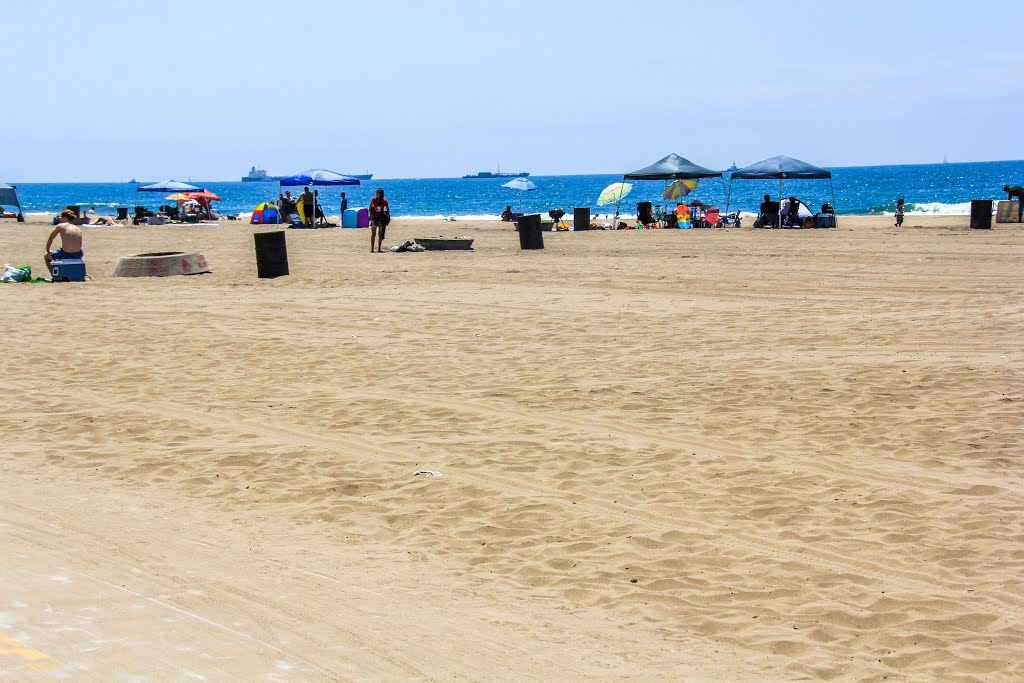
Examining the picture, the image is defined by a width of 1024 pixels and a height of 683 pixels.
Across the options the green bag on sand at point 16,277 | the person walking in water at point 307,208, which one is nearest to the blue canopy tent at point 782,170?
the person walking in water at point 307,208

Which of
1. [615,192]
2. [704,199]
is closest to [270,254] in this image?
[615,192]

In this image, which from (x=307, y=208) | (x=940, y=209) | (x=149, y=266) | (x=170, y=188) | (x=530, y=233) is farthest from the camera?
(x=940, y=209)

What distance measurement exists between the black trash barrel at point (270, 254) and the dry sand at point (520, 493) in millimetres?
4437

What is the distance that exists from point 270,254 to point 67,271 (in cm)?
332

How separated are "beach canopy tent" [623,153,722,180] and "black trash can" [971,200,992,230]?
7.81 metres

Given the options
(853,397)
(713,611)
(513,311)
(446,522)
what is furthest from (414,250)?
(713,611)

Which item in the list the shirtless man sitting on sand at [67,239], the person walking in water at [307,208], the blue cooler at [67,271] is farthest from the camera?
the person walking in water at [307,208]

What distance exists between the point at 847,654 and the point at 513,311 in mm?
9256

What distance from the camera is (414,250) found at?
22.8 metres

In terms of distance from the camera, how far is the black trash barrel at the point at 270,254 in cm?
1770

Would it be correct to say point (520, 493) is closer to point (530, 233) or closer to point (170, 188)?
point (530, 233)

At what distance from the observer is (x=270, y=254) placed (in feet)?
58.4

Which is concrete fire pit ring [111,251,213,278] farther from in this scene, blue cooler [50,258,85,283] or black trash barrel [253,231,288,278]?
black trash barrel [253,231,288,278]

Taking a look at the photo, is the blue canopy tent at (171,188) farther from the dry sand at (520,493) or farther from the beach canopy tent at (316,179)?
the dry sand at (520,493)
